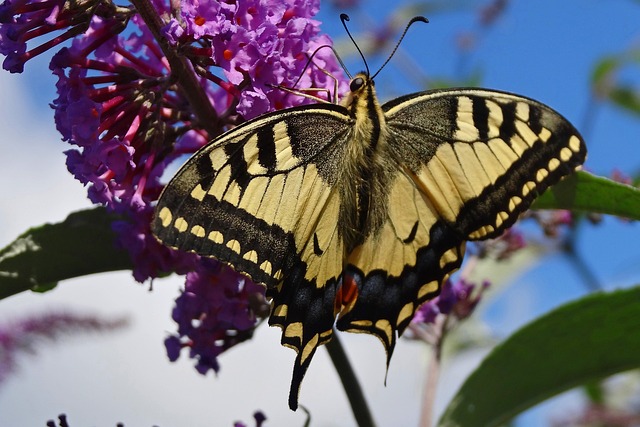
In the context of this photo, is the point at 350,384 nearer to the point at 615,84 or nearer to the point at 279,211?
the point at 279,211

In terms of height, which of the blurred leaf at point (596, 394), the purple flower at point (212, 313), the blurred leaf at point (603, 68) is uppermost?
the blurred leaf at point (603, 68)

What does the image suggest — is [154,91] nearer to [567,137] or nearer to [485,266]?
[567,137]

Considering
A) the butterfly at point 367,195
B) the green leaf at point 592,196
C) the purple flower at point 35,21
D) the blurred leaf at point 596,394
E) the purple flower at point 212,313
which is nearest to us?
the purple flower at point 35,21

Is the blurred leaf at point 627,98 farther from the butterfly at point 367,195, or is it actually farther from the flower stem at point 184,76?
the flower stem at point 184,76

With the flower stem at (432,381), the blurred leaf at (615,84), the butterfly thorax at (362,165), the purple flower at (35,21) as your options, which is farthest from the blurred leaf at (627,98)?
the purple flower at (35,21)

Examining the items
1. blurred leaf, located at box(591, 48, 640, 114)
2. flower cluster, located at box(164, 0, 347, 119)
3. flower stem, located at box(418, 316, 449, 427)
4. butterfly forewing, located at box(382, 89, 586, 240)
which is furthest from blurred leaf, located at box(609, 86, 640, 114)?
flower cluster, located at box(164, 0, 347, 119)

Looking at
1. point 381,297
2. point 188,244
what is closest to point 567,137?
Answer: point 381,297

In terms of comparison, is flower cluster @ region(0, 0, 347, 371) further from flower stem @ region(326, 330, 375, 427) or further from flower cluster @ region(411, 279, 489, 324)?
flower cluster @ region(411, 279, 489, 324)
